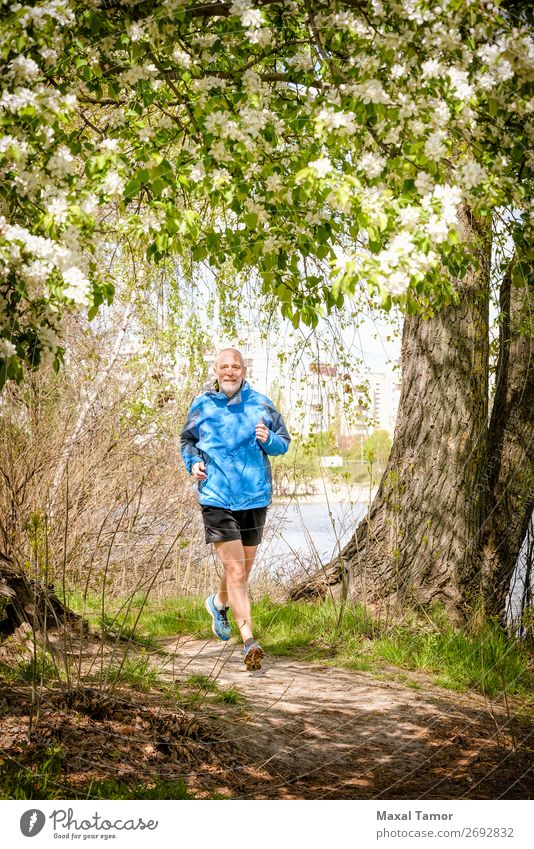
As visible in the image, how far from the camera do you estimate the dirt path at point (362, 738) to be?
320 cm

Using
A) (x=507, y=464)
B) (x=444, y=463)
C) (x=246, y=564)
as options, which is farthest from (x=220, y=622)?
(x=507, y=464)

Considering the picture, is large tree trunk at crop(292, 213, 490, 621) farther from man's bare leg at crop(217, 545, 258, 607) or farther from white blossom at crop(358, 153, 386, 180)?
white blossom at crop(358, 153, 386, 180)

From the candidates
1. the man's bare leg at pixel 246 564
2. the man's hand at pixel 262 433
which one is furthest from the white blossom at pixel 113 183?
the man's bare leg at pixel 246 564

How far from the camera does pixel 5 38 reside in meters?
2.43

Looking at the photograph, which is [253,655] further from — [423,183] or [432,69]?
[432,69]

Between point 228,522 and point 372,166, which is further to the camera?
point 228,522

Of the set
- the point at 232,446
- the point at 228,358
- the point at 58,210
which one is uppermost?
the point at 58,210

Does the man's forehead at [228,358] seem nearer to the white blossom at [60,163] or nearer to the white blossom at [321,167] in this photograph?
the white blossom at [60,163]

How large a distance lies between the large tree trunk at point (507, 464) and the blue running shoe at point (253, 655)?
4.93 ft

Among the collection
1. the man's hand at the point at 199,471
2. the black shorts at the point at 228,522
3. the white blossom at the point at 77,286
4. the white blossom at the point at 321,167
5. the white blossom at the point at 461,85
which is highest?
the white blossom at the point at 461,85

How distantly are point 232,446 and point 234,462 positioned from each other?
0.08 m

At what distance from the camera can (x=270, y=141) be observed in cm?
270
